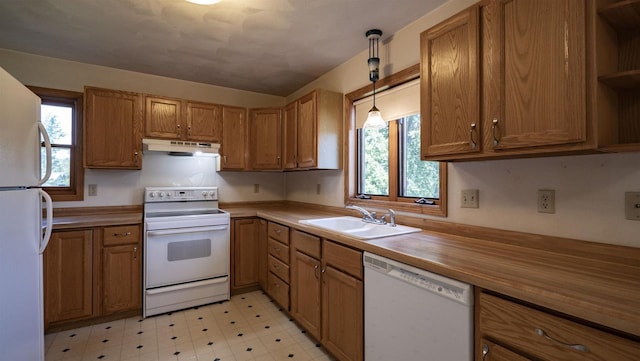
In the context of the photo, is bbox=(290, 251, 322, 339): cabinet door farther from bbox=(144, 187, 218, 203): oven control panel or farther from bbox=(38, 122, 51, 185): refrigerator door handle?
bbox=(38, 122, 51, 185): refrigerator door handle

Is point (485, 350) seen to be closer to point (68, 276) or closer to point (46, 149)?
point (46, 149)

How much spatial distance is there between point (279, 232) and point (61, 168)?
2274 mm

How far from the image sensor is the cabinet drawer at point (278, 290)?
257 centimetres

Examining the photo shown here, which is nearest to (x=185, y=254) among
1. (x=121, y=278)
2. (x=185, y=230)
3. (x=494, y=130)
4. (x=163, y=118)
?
(x=185, y=230)

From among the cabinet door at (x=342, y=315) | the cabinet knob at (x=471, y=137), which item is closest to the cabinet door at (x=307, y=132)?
the cabinet door at (x=342, y=315)

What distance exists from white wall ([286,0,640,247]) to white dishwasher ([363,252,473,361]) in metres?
0.65

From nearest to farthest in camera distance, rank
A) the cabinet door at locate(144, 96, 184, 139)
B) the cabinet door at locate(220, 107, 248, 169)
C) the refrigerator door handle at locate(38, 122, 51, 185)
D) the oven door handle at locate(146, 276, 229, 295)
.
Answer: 1. the refrigerator door handle at locate(38, 122, 51, 185)
2. the oven door handle at locate(146, 276, 229, 295)
3. the cabinet door at locate(144, 96, 184, 139)
4. the cabinet door at locate(220, 107, 248, 169)

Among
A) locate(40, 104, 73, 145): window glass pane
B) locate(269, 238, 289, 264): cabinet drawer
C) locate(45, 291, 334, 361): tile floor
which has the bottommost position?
locate(45, 291, 334, 361): tile floor

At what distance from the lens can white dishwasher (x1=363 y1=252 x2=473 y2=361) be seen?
1151 millimetres

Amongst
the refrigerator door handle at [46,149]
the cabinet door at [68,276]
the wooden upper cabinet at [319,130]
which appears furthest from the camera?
the wooden upper cabinet at [319,130]

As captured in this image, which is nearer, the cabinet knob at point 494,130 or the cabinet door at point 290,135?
the cabinet knob at point 494,130

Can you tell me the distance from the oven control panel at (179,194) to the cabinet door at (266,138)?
0.59 m

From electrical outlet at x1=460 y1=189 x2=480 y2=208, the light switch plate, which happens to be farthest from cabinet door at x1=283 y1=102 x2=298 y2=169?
the light switch plate

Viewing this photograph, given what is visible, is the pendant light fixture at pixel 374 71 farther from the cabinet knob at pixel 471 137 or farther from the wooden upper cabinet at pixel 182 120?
the wooden upper cabinet at pixel 182 120
